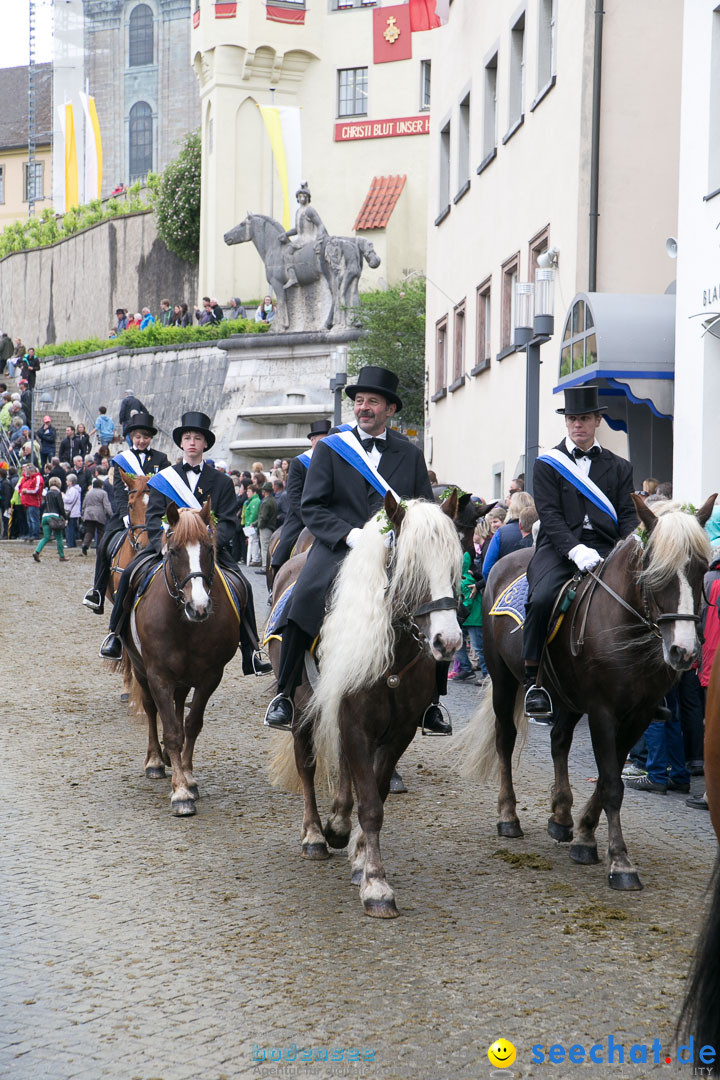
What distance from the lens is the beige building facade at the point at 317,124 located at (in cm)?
5634

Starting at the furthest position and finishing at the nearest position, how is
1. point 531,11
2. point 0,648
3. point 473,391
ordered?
1. point 473,391
2. point 531,11
3. point 0,648

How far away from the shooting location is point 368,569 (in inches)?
285

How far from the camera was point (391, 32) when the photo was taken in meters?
57.5

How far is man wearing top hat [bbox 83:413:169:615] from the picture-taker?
13703 mm

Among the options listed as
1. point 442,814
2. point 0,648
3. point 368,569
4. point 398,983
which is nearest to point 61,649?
point 0,648

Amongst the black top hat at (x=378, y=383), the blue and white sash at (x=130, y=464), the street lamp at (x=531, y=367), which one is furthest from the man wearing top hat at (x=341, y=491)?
the street lamp at (x=531, y=367)

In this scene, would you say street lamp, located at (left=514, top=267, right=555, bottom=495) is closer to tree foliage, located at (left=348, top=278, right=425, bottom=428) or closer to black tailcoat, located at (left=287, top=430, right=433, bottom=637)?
black tailcoat, located at (left=287, top=430, right=433, bottom=637)

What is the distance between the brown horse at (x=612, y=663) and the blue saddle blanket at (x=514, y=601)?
0.08m

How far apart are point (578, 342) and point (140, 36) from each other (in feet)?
247

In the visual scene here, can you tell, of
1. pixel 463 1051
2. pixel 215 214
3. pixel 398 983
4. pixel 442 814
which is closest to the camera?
pixel 463 1051

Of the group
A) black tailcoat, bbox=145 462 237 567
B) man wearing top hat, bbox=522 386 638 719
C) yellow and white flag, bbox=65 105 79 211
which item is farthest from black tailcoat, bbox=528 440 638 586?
yellow and white flag, bbox=65 105 79 211

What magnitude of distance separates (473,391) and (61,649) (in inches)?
502

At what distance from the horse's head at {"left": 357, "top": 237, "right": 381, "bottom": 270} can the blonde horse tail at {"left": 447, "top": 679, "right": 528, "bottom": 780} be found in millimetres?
34006

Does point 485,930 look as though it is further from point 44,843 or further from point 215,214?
point 215,214
